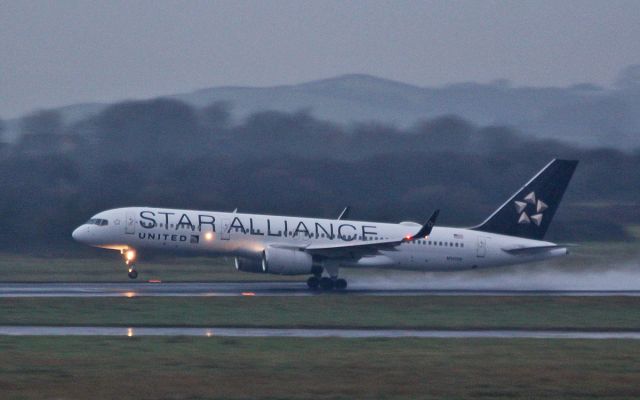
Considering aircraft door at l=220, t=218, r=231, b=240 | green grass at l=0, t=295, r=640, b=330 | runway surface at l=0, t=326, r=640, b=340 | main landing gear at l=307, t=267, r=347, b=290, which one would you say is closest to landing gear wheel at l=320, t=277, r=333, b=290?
main landing gear at l=307, t=267, r=347, b=290

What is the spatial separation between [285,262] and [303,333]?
39.5 feet

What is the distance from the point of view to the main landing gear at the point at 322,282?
37344mm

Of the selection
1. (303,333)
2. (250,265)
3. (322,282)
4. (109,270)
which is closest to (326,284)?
(322,282)

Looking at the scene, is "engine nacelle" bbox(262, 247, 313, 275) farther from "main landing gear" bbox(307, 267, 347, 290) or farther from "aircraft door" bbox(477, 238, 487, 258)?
"aircraft door" bbox(477, 238, 487, 258)

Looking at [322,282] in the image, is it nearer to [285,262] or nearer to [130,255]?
[285,262]

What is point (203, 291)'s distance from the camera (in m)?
35.5

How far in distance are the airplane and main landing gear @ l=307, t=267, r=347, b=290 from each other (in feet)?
0.12

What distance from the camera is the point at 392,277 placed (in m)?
43.3

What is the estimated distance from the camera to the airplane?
1463 inches

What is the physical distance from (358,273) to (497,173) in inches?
1458

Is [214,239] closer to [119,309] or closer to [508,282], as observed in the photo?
[119,309]

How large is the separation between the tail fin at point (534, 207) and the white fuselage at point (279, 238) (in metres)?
1.07

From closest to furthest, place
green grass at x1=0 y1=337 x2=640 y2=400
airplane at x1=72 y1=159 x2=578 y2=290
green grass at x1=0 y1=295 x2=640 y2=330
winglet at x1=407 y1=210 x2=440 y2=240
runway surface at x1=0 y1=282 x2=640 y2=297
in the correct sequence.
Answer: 1. green grass at x1=0 y1=337 x2=640 y2=400
2. green grass at x1=0 y1=295 x2=640 y2=330
3. runway surface at x1=0 y1=282 x2=640 y2=297
4. winglet at x1=407 y1=210 x2=440 y2=240
5. airplane at x1=72 y1=159 x2=578 y2=290

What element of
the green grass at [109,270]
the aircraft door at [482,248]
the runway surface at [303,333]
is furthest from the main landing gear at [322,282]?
the runway surface at [303,333]
